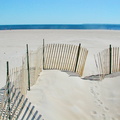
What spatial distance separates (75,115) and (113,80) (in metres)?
2.87

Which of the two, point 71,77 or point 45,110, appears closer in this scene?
point 45,110

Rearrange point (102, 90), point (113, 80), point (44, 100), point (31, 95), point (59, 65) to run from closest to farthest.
Result: point (44, 100) < point (31, 95) < point (102, 90) < point (113, 80) < point (59, 65)

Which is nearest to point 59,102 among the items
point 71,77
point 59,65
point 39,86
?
point 39,86

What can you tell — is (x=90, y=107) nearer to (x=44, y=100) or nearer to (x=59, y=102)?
(x=59, y=102)

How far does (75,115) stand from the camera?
6.07 meters

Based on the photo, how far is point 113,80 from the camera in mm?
8312

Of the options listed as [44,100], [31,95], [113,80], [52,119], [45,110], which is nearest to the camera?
[52,119]

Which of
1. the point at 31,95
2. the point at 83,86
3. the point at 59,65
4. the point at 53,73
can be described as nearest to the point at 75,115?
the point at 31,95

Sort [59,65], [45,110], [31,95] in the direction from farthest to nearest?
[59,65] → [31,95] → [45,110]

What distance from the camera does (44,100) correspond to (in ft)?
21.3

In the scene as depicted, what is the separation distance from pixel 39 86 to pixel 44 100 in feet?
5.10

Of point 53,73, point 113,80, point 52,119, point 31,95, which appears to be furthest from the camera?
point 53,73

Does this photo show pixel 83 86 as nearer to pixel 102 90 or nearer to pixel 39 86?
pixel 102 90

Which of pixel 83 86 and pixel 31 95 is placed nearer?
pixel 31 95
